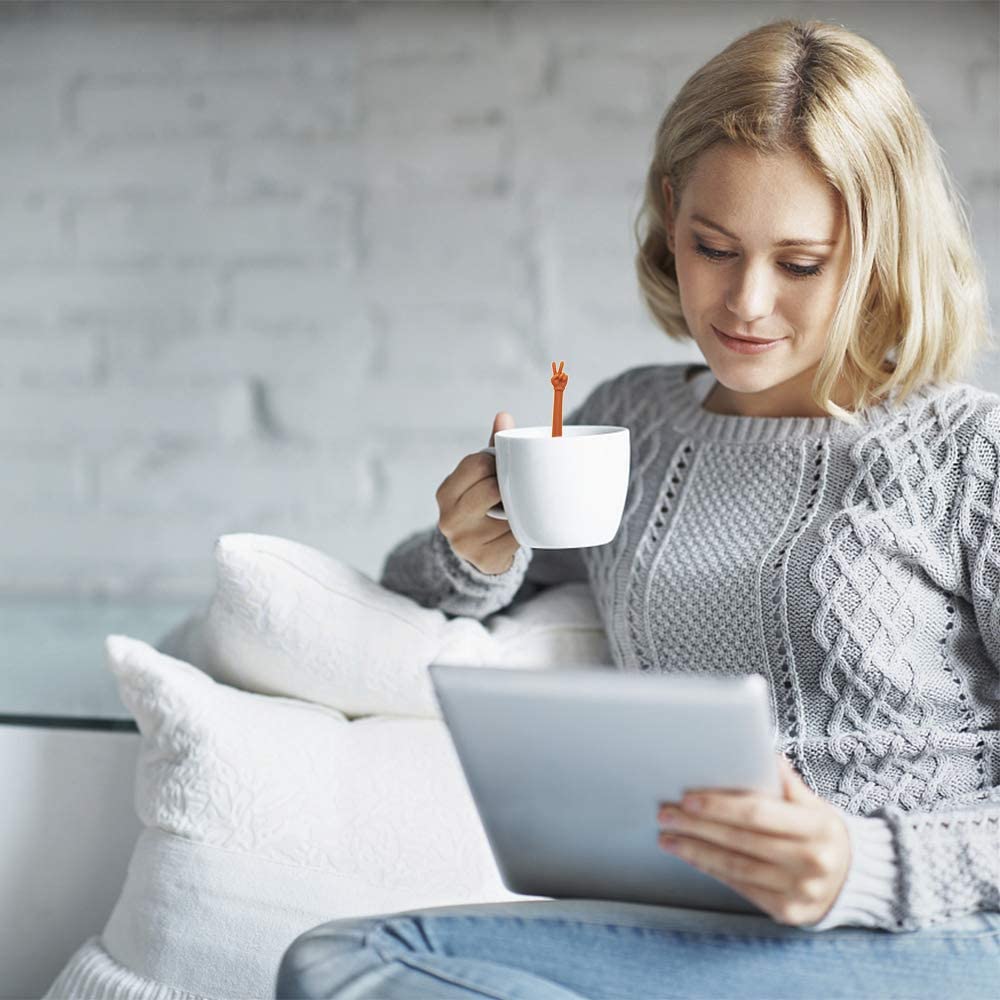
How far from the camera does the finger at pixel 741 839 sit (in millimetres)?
718

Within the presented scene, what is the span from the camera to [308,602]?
1.13 meters

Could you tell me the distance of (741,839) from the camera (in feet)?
2.36

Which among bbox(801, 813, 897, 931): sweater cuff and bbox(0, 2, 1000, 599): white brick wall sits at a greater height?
bbox(0, 2, 1000, 599): white brick wall

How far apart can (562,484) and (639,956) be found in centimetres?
31

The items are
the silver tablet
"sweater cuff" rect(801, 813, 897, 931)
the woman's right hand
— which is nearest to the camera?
the silver tablet

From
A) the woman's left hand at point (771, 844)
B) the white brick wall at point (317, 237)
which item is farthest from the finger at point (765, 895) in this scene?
the white brick wall at point (317, 237)

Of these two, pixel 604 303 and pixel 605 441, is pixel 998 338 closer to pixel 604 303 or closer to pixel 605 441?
pixel 604 303

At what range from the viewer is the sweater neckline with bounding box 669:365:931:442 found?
1052 millimetres

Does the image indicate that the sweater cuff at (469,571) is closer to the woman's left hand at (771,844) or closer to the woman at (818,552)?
the woman at (818,552)

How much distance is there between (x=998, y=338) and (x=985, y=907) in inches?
49.7

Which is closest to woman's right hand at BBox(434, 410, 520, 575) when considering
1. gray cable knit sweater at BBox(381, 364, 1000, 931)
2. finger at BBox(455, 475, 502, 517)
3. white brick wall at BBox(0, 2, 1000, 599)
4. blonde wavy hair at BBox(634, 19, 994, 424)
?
finger at BBox(455, 475, 502, 517)

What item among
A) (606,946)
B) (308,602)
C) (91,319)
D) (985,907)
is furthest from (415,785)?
(91,319)

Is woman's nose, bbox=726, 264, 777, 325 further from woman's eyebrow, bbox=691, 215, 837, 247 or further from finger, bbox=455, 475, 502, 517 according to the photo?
finger, bbox=455, 475, 502, 517

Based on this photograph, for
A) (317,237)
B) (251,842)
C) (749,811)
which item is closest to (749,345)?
(749,811)
